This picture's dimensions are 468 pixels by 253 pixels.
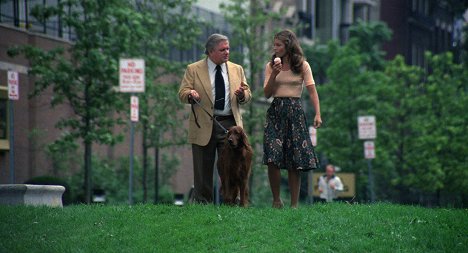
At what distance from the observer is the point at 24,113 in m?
35.8

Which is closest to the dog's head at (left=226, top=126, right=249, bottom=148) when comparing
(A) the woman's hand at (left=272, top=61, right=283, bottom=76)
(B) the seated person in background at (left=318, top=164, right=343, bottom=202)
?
(A) the woman's hand at (left=272, top=61, right=283, bottom=76)

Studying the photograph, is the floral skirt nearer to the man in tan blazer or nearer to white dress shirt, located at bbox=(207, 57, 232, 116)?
the man in tan blazer

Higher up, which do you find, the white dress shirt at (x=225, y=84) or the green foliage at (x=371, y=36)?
the green foliage at (x=371, y=36)

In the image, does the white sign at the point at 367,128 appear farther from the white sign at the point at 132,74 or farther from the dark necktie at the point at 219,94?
the dark necktie at the point at 219,94

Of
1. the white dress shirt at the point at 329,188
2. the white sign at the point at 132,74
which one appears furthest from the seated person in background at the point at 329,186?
the white sign at the point at 132,74

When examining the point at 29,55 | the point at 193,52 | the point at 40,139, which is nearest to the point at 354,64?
the point at 193,52

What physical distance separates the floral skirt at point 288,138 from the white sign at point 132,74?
10977 millimetres

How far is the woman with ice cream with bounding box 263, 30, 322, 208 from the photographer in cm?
1484

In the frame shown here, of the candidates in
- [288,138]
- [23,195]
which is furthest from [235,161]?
[23,195]

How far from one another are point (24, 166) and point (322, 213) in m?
22.7

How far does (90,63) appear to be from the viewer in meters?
31.0

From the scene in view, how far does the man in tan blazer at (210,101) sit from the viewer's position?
50.0 ft

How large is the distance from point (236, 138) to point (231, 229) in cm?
157

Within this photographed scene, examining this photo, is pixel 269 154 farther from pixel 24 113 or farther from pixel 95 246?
pixel 24 113
